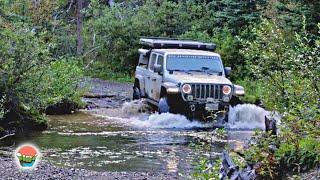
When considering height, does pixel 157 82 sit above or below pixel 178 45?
below

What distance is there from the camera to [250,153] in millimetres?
8039

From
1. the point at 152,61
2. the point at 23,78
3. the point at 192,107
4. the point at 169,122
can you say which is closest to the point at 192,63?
the point at 152,61

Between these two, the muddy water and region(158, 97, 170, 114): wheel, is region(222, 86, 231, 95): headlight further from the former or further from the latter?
region(158, 97, 170, 114): wheel

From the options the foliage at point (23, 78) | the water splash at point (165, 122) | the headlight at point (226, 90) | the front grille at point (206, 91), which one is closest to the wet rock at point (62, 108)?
the water splash at point (165, 122)

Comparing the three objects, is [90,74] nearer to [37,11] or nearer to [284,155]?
[37,11]

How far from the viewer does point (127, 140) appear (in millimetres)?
14000

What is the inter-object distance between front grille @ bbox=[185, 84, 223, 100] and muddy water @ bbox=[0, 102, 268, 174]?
0.76 m

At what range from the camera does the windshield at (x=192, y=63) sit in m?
17.8

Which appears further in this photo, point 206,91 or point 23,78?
point 206,91

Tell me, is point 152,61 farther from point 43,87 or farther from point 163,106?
point 43,87

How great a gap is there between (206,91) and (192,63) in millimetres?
1634

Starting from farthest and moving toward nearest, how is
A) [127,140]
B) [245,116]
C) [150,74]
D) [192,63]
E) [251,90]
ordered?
[251,90] < [150,74] < [192,63] < [245,116] < [127,140]

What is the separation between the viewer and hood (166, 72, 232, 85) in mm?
16541

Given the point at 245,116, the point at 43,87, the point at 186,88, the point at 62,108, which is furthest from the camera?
the point at 62,108
